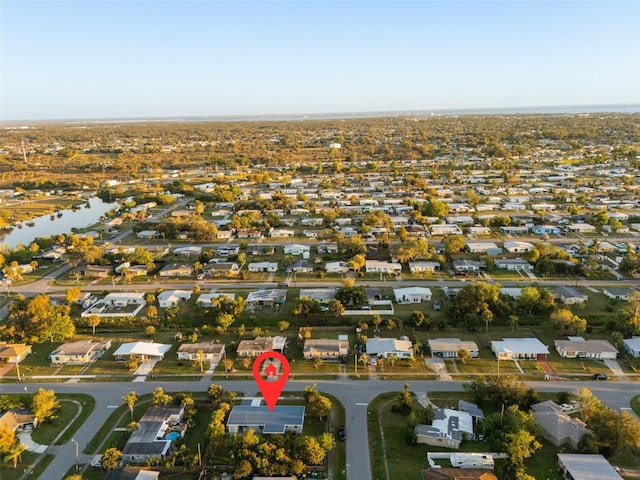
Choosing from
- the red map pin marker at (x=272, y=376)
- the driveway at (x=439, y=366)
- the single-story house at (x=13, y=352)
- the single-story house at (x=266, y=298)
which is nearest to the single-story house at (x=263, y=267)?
the single-story house at (x=266, y=298)

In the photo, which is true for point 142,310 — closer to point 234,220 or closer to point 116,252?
point 116,252

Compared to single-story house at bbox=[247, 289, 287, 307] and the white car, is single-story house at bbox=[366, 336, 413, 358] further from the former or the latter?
single-story house at bbox=[247, 289, 287, 307]

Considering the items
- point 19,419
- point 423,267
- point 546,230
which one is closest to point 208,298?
point 19,419

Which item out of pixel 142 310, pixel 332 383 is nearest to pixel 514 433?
pixel 332 383

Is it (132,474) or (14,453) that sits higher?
(14,453)

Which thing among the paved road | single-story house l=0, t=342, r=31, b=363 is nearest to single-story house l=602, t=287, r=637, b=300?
the paved road

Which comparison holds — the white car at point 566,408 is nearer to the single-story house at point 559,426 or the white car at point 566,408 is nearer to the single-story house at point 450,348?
the single-story house at point 559,426

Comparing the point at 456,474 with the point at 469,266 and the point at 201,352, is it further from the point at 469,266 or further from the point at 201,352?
the point at 469,266
